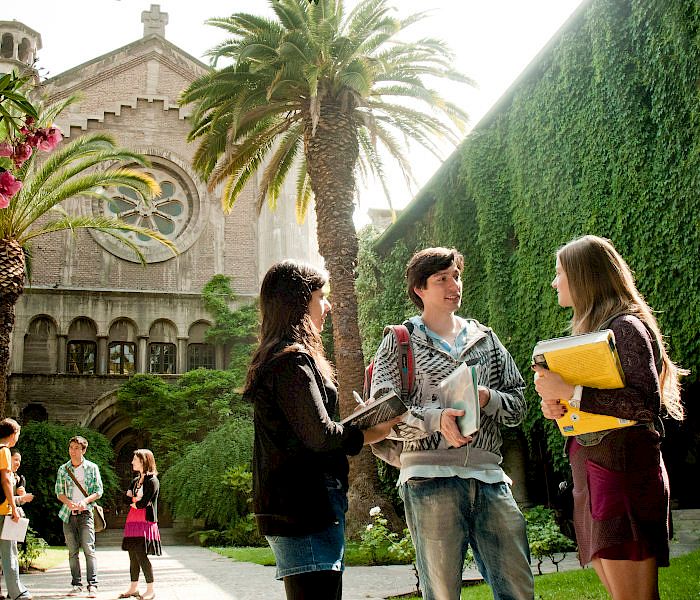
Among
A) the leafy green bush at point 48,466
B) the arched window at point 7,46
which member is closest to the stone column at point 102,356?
the leafy green bush at point 48,466

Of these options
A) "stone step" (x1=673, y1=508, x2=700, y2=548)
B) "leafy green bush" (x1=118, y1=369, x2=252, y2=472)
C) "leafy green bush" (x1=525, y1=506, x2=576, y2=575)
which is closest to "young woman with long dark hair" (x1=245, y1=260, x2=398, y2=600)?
"leafy green bush" (x1=525, y1=506, x2=576, y2=575)

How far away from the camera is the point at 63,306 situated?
2955 centimetres

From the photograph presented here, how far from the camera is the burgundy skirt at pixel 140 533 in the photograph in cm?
853

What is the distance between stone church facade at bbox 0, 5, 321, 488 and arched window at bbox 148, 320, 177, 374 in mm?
38

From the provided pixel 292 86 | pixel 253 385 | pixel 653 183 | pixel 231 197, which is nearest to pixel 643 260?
pixel 653 183

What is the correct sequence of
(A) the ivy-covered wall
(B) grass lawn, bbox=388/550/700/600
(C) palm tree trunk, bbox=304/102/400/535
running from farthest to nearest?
(C) palm tree trunk, bbox=304/102/400/535 → (A) the ivy-covered wall → (B) grass lawn, bbox=388/550/700/600

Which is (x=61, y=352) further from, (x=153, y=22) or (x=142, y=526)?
(x=142, y=526)

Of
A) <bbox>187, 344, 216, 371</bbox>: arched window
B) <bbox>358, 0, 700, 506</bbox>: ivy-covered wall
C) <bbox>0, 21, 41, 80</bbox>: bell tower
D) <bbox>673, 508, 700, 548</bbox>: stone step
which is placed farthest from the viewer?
<bbox>0, 21, 41, 80</bbox>: bell tower

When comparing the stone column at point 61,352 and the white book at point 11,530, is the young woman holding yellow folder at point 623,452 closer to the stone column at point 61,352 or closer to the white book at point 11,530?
the white book at point 11,530

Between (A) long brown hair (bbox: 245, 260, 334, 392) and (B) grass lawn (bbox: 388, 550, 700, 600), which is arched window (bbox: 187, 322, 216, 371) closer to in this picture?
(B) grass lawn (bbox: 388, 550, 700, 600)

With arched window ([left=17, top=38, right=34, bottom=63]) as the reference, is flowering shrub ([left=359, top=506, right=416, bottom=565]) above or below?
below

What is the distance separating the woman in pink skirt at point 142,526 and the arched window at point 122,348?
2134 cm

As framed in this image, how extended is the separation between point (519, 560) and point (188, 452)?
22119 millimetres

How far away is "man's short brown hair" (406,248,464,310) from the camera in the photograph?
3713 mm
